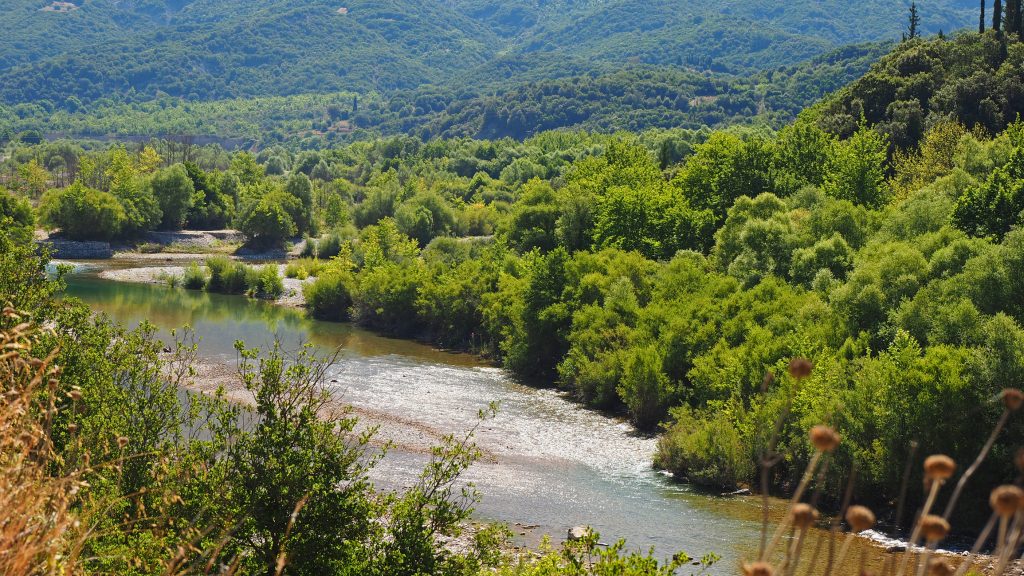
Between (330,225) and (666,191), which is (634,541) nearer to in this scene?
(666,191)

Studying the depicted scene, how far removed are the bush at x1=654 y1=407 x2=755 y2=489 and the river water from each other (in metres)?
0.88

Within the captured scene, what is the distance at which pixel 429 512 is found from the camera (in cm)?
1980

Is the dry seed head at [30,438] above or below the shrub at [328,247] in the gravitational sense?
above

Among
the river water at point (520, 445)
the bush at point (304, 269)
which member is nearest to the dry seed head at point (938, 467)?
the river water at point (520, 445)

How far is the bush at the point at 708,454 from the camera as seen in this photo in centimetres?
3688

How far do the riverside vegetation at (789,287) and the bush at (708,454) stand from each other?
0.25 feet

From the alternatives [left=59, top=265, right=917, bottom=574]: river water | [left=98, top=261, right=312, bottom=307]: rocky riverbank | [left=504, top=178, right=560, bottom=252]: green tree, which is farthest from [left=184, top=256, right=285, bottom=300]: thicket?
[left=504, top=178, right=560, bottom=252]: green tree

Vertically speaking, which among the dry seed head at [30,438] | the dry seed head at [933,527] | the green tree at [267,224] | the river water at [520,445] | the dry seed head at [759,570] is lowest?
the river water at [520,445]

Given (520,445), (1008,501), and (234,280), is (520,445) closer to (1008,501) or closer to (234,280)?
(1008,501)

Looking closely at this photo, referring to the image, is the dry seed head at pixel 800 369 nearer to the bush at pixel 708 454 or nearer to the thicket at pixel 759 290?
the thicket at pixel 759 290

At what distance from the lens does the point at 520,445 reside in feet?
137

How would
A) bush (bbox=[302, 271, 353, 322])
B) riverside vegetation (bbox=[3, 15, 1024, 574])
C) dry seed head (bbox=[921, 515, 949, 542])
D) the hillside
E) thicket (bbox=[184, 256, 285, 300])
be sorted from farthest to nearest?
1. thicket (bbox=[184, 256, 285, 300])
2. bush (bbox=[302, 271, 353, 322])
3. the hillside
4. riverside vegetation (bbox=[3, 15, 1024, 574])
5. dry seed head (bbox=[921, 515, 949, 542])

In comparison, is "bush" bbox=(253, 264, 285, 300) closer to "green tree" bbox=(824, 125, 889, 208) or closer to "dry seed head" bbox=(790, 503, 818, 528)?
"green tree" bbox=(824, 125, 889, 208)

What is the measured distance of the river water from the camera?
1248 inches
